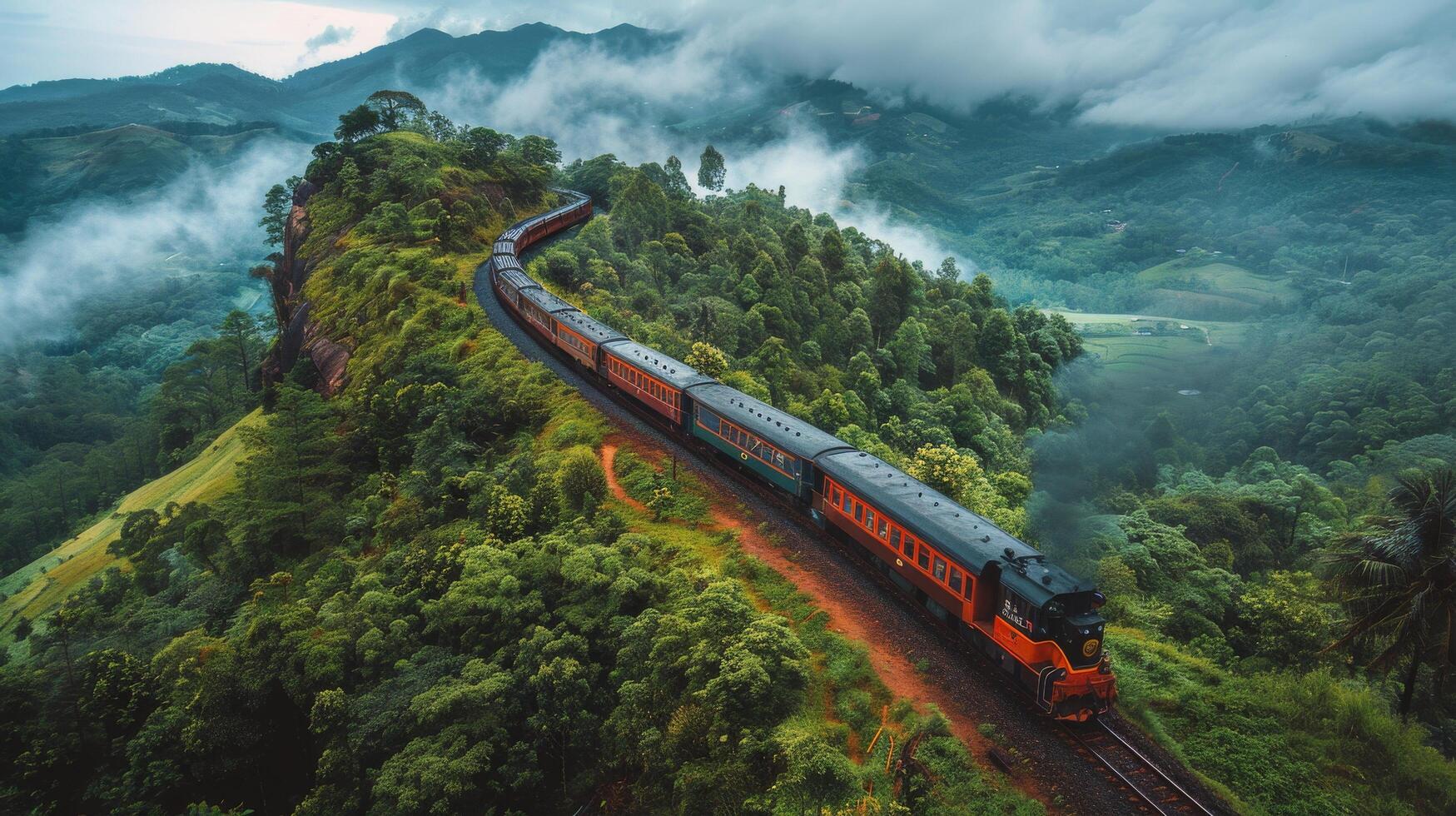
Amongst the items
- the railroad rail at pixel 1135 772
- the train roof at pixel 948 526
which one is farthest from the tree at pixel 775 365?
the railroad rail at pixel 1135 772

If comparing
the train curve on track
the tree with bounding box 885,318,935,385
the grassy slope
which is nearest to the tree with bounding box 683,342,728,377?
the train curve on track

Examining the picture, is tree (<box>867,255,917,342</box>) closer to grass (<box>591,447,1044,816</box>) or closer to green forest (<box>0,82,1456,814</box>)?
green forest (<box>0,82,1456,814</box>)

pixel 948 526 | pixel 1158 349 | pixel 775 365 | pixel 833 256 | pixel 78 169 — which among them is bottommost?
pixel 1158 349

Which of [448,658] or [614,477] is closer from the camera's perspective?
[448,658]

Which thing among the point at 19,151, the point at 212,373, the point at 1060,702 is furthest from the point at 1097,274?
the point at 19,151

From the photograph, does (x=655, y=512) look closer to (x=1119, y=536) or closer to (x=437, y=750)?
(x=437, y=750)

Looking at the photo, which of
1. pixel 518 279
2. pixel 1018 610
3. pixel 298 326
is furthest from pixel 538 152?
pixel 1018 610

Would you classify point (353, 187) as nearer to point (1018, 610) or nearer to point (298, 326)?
point (298, 326)

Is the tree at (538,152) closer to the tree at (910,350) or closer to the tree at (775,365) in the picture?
the tree at (910,350)
